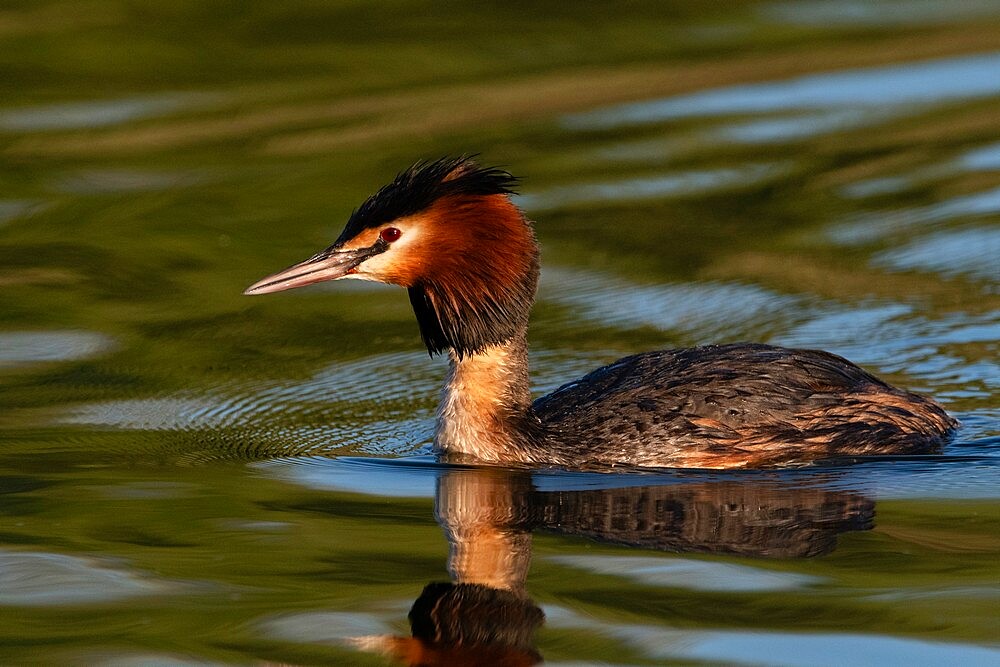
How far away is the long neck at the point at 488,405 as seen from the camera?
9.12m

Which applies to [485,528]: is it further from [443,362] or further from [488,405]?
[443,362]

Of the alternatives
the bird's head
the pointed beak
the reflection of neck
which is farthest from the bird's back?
the pointed beak

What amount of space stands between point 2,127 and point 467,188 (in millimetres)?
7420

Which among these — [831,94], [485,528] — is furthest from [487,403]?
[831,94]

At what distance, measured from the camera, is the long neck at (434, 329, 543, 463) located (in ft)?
29.9

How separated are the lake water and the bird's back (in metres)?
0.26

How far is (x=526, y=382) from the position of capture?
9328mm

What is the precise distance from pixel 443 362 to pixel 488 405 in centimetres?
186

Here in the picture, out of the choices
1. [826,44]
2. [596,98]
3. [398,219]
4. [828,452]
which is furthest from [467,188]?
[826,44]

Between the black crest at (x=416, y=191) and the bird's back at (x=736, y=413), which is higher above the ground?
the black crest at (x=416, y=191)

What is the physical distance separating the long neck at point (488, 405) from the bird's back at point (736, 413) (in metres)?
0.17

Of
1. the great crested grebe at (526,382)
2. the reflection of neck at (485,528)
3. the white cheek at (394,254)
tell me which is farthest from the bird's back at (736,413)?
the white cheek at (394,254)

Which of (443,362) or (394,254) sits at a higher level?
(394,254)

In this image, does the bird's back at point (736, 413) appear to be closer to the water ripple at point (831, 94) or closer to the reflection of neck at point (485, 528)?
the reflection of neck at point (485, 528)
